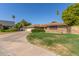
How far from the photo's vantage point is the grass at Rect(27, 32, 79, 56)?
5.94 meters

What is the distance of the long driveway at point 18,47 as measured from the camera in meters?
5.78

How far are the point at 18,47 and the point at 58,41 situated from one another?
1.49m

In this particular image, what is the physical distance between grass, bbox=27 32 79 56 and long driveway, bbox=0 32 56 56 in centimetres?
32

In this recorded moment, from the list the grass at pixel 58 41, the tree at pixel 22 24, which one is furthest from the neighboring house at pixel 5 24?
the grass at pixel 58 41

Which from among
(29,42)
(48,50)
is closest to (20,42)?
(29,42)

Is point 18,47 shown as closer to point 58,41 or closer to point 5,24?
point 5,24

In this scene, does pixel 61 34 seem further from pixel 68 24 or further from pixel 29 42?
pixel 29 42

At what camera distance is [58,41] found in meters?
6.45

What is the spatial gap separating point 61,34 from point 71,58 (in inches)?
57.8

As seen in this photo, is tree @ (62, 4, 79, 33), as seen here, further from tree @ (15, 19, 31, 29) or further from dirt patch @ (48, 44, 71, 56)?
tree @ (15, 19, 31, 29)

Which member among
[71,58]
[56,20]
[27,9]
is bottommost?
[71,58]

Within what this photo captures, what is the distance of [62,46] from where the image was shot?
6.31 meters

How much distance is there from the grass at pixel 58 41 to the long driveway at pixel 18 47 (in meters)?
0.32

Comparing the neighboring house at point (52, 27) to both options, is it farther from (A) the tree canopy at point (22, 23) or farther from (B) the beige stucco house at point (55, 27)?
(A) the tree canopy at point (22, 23)
